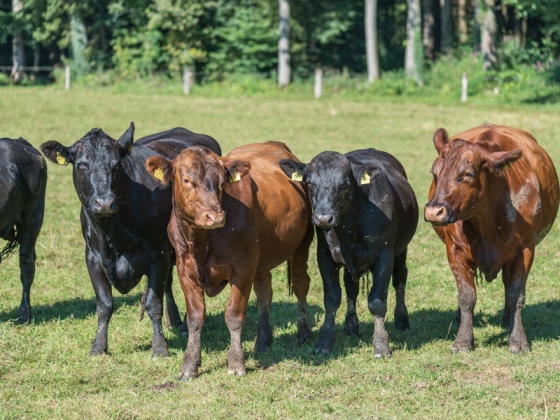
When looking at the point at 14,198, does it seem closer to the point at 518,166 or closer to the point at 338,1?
the point at 518,166

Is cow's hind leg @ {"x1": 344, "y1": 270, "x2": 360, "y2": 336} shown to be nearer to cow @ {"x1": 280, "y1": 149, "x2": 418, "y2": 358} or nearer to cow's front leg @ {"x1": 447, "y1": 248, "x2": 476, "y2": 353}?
cow @ {"x1": 280, "y1": 149, "x2": 418, "y2": 358}

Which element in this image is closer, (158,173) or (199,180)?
(199,180)

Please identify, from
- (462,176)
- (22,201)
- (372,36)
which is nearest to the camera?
(462,176)

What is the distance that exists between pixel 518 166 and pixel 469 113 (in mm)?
21374

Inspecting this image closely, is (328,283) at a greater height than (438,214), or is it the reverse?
(438,214)

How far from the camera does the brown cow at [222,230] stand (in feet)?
22.8

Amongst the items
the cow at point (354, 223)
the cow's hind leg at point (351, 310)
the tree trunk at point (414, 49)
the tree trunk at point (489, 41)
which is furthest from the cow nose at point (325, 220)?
the tree trunk at point (489, 41)

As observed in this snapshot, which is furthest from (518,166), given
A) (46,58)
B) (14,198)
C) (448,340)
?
(46,58)

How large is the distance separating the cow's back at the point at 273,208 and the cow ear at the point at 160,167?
51cm

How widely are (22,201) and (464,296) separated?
4.60 meters

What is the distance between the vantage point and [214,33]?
4697 centimetres

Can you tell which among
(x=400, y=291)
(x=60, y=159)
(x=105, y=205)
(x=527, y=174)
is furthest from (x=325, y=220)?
(x=60, y=159)

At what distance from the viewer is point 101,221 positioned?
7723 mm

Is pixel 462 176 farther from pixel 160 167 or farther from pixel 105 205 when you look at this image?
pixel 105 205
